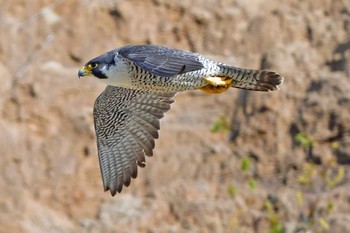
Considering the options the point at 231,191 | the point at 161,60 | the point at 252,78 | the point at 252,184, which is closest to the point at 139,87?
the point at 161,60

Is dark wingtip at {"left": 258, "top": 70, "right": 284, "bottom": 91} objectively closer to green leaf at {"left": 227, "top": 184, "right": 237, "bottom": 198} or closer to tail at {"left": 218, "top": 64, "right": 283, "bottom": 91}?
tail at {"left": 218, "top": 64, "right": 283, "bottom": 91}

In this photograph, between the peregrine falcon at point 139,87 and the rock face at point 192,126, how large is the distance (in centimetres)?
155

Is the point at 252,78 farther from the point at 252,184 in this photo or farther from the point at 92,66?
the point at 252,184

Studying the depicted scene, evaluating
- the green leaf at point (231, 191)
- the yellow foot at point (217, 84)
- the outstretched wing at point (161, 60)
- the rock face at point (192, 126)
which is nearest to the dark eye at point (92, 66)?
the outstretched wing at point (161, 60)

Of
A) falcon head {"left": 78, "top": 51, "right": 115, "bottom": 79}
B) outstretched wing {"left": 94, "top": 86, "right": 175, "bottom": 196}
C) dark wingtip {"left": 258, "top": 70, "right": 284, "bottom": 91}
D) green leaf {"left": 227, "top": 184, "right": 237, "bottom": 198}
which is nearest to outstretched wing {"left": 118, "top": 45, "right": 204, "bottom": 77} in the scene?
falcon head {"left": 78, "top": 51, "right": 115, "bottom": 79}

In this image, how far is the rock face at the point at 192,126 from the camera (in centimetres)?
1363

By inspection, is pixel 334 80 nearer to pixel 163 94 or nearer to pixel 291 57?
pixel 291 57

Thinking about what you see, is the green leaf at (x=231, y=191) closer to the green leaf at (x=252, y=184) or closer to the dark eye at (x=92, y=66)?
the green leaf at (x=252, y=184)

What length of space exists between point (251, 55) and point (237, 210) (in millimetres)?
1908

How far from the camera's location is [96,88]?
14.4 metres

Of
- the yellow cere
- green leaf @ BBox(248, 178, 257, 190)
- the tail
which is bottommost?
green leaf @ BBox(248, 178, 257, 190)

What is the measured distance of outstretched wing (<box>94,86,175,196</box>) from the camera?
12.1 meters

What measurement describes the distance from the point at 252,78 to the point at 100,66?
137cm

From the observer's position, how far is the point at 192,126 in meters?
14.2
